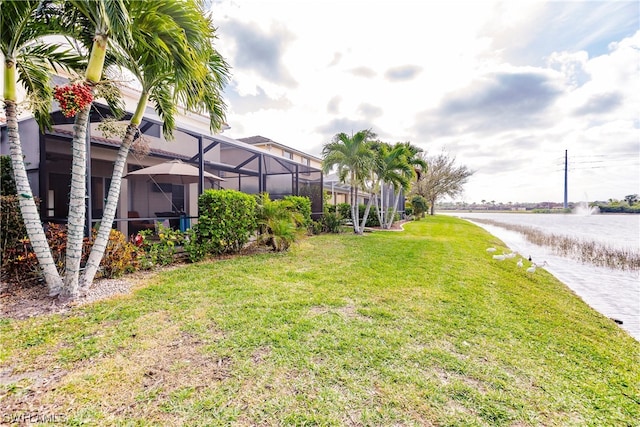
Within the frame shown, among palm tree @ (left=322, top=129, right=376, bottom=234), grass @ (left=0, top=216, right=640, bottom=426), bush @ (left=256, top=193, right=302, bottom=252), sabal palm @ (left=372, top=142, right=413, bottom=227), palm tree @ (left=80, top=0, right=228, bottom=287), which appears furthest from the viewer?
sabal palm @ (left=372, top=142, right=413, bottom=227)

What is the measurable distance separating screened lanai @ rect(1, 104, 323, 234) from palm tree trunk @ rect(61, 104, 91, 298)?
1.05 meters

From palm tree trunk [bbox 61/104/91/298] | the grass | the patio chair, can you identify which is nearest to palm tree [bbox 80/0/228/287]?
palm tree trunk [bbox 61/104/91/298]

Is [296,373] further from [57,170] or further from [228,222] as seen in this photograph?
[57,170]

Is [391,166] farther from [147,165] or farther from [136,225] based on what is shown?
[136,225]

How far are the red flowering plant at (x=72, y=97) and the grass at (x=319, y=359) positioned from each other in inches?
111

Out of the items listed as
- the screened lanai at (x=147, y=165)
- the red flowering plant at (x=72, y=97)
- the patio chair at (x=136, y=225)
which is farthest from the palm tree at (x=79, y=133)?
the patio chair at (x=136, y=225)

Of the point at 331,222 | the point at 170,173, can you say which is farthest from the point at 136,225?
the point at 331,222

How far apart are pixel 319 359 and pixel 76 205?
14.0ft

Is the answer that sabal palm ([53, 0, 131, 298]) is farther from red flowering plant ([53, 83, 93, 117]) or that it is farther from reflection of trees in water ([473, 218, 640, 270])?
reflection of trees in water ([473, 218, 640, 270])

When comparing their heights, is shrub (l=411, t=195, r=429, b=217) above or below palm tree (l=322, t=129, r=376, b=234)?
below

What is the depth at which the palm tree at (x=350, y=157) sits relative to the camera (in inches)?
484

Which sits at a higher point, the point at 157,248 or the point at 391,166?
the point at 391,166

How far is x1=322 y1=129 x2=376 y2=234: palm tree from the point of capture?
484 inches

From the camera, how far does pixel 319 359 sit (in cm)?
271
